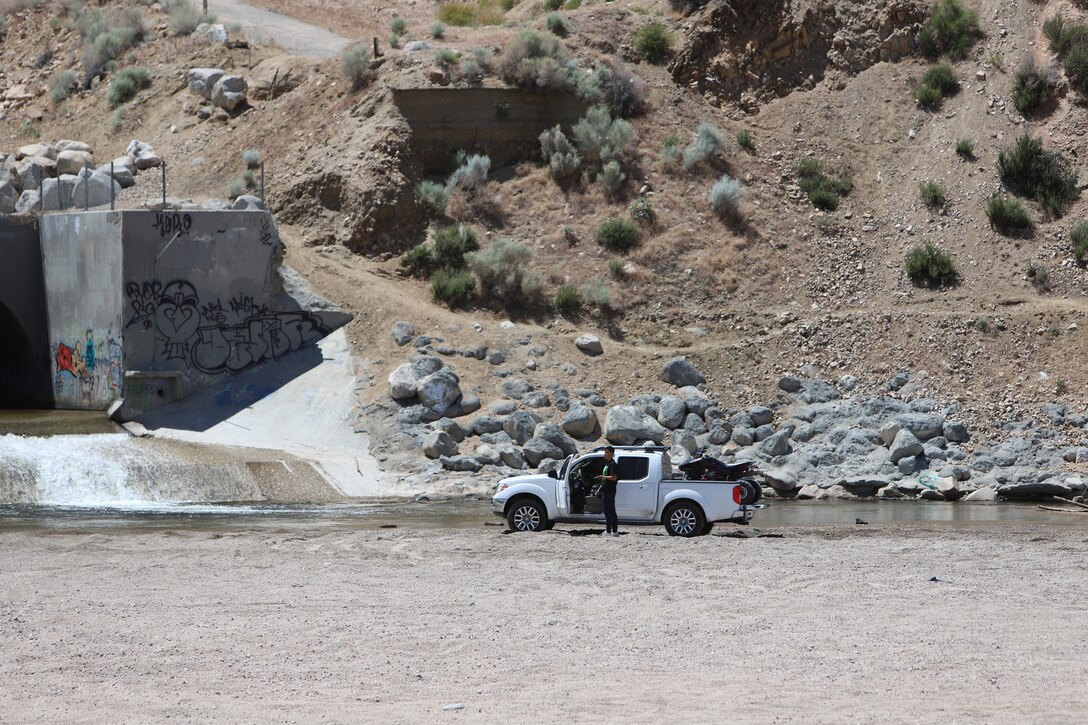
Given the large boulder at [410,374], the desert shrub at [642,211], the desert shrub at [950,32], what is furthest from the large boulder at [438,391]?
the desert shrub at [950,32]

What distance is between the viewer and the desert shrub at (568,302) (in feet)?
118

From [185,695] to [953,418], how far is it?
2426 cm

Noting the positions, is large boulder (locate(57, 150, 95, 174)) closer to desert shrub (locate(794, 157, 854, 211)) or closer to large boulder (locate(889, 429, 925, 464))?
desert shrub (locate(794, 157, 854, 211))

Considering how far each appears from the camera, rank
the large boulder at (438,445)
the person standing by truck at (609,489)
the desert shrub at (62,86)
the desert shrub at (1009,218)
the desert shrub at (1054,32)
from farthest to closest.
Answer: the desert shrub at (62,86), the desert shrub at (1054,32), the desert shrub at (1009,218), the large boulder at (438,445), the person standing by truck at (609,489)

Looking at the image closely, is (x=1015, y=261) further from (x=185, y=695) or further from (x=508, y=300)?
(x=185, y=695)

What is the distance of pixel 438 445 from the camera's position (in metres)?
28.8

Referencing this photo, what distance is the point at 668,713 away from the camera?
30.3ft

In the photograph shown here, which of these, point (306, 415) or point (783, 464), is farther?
point (306, 415)

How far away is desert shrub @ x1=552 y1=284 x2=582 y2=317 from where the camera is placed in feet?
118

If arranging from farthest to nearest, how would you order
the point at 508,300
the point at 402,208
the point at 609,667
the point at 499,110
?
1. the point at 499,110
2. the point at 402,208
3. the point at 508,300
4. the point at 609,667

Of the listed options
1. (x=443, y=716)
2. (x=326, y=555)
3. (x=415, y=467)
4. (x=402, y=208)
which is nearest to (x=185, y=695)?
(x=443, y=716)

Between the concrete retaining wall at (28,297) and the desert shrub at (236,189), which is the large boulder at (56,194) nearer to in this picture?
the concrete retaining wall at (28,297)

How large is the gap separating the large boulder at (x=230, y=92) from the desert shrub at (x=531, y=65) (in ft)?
31.6

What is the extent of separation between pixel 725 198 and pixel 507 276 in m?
7.65
